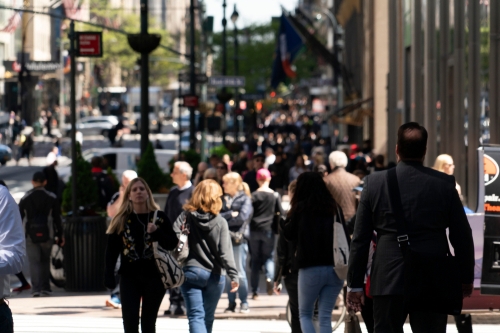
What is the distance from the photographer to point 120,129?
68.5 meters

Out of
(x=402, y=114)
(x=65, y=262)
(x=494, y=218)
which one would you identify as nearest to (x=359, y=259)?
(x=494, y=218)

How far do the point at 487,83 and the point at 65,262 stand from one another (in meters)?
8.13

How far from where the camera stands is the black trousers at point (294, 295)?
938 cm

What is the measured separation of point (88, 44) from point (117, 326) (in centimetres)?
704

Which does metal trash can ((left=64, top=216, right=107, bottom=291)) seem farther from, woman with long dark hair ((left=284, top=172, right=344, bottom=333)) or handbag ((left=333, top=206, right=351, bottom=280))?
handbag ((left=333, top=206, right=351, bottom=280))

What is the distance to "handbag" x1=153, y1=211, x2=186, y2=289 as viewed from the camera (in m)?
8.66

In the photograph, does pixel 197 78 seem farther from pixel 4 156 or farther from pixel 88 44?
pixel 88 44

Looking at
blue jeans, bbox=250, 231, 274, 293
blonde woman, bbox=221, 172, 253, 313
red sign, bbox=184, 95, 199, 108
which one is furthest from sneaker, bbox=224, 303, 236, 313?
red sign, bbox=184, 95, 199, 108

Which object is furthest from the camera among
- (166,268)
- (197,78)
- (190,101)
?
(197,78)

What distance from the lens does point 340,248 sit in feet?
29.1

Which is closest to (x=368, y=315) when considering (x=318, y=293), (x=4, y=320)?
(x=318, y=293)

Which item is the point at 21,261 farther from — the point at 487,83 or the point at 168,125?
the point at 168,125

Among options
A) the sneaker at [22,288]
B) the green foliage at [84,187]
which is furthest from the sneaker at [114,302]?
the green foliage at [84,187]

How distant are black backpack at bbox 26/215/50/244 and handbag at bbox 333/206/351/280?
7.39m
